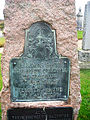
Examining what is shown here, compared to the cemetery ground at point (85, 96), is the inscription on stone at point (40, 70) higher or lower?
higher

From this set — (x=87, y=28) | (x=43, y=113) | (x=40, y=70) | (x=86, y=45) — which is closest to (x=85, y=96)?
(x=43, y=113)

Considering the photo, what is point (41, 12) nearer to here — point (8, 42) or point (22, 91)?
point (8, 42)

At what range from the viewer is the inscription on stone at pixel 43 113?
2.50 m

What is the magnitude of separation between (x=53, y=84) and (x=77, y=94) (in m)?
0.38

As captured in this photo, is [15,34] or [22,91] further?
[22,91]

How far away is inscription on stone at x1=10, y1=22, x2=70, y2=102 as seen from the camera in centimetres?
246

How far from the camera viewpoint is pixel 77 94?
260cm

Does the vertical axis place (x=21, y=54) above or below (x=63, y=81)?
above

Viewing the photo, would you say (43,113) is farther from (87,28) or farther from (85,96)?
(87,28)

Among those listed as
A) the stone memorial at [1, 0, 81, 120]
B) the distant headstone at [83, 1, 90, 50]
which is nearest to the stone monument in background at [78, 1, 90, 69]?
the distant headstone at [83, 1, 90, 50]

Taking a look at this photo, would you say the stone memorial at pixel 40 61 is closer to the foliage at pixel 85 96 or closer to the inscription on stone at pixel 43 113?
the inscription on stone at pixel 43 113

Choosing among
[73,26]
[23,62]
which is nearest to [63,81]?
[23,62]

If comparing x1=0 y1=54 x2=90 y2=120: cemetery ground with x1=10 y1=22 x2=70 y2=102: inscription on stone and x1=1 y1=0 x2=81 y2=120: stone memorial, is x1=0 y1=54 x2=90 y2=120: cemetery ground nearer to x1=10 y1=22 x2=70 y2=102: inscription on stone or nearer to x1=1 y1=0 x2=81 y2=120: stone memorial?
x1=1 y1=0 x2=81 y2=120: stone memorial

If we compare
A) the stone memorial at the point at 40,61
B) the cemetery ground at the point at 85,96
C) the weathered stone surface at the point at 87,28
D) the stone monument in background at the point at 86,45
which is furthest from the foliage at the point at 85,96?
the weathered stone surface at the point at 87,28
